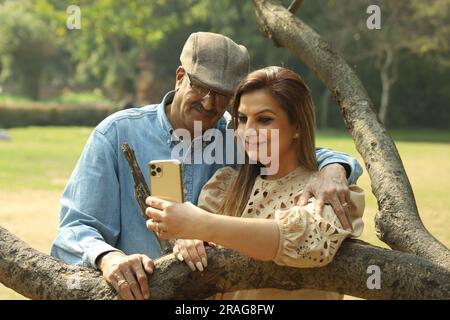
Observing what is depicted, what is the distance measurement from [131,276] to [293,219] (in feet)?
1.46

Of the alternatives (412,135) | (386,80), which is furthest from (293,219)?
(386,80)

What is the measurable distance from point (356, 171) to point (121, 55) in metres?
42.0

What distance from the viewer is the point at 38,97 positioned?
2379 inches

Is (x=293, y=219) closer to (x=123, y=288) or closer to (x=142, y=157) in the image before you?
(x=123, y=288)

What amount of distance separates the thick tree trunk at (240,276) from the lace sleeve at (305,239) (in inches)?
2.2

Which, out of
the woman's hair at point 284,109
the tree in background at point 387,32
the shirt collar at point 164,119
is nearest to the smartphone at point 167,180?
the woman's hair at point 284,109

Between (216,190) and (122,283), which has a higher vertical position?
(216,190)

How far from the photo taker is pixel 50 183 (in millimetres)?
15227

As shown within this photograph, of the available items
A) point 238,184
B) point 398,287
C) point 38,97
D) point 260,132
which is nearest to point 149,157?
point 238,184

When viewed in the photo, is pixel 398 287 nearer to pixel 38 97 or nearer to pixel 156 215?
pixel 156 215

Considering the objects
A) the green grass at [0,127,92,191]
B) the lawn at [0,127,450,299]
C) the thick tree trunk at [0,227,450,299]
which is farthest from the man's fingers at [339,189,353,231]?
the green grass at [0,127,92,191]

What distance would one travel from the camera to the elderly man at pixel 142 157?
8.93 feet

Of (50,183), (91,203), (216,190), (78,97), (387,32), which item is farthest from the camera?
(78,97)

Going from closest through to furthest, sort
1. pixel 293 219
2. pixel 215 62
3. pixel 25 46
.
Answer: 1. pixel 293 219
2. pixel 215 62
3. pixel 25 46
